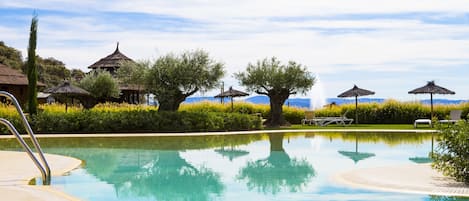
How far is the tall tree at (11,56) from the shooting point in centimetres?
4862

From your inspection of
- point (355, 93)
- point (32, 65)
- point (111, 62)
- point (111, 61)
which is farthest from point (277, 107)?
point (111, 61)

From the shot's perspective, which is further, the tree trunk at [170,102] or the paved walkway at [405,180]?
the tree trunk at [170,102]

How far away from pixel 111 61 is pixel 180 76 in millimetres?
15404

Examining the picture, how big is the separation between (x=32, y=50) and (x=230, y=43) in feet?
28.1

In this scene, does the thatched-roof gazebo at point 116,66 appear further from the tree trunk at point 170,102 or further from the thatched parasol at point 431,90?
the thatched parasol at point 431,90

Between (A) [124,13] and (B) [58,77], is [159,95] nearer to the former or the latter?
(A) [124,13]

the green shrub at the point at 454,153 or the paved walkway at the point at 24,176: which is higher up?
the green shrub at the point at 454,153

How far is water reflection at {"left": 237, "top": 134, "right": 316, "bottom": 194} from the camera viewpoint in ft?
35.4

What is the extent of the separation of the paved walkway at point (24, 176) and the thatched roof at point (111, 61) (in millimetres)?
26417

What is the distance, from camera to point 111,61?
139 feet

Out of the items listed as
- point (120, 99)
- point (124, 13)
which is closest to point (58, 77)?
point (120, 99)

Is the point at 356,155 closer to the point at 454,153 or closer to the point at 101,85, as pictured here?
the point at 454,153

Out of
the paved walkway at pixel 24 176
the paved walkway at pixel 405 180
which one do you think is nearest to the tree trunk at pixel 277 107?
the paved walkway at pixel 24 176

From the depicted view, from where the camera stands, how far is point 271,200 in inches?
368
